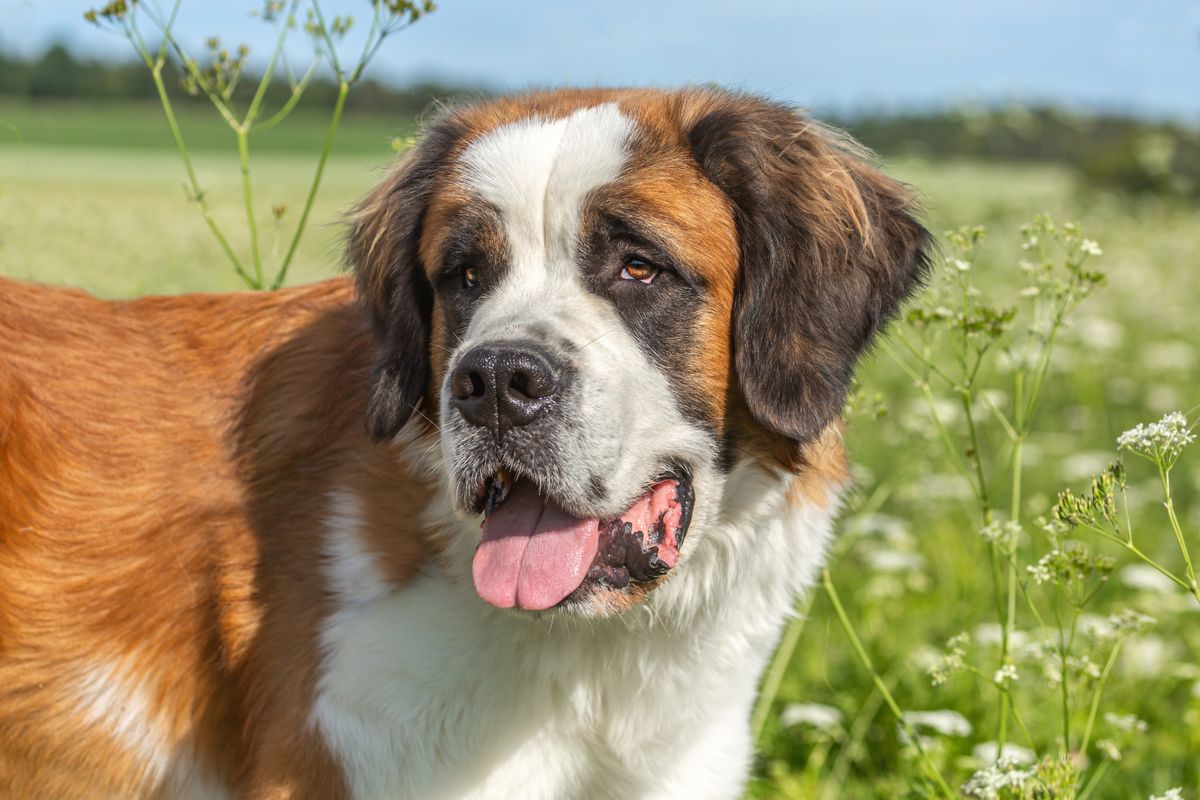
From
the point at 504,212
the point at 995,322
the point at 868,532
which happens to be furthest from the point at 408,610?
the point at 868,532

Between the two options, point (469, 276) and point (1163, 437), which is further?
point (469, 276)

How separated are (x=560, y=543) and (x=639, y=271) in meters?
0.62

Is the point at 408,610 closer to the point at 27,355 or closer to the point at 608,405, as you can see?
the point at 608,405

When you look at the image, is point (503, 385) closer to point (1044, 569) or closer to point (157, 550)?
point (157, 550)

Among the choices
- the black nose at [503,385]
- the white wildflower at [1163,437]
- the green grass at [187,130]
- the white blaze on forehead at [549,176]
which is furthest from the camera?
the green grass at [187,130]

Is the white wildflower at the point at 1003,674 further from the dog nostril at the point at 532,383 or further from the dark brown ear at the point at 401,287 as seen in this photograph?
the dark brown ear at the point at 401,287

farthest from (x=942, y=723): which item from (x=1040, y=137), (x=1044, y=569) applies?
(x=1040, y=137)

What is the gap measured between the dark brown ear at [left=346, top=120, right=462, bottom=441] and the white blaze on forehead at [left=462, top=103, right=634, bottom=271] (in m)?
0.29

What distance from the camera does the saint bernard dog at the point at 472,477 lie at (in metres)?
2.82

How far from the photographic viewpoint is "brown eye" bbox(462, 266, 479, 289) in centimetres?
296

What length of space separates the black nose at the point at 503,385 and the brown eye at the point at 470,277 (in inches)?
14.3

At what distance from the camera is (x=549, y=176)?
9.35ft

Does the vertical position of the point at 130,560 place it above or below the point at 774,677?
above

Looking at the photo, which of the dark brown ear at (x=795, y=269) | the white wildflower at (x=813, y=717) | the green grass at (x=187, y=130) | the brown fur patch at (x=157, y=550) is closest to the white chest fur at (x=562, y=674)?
the brown fur patch at (x=157, y=550)
